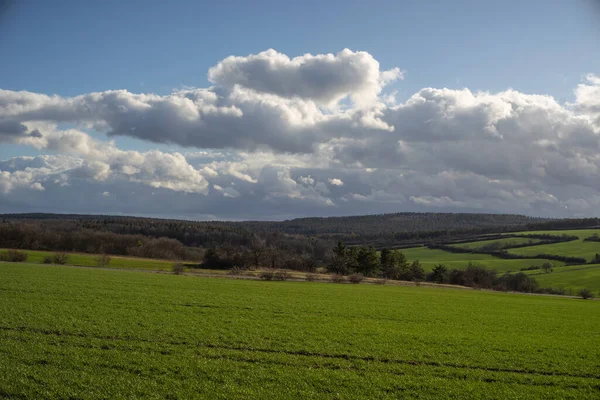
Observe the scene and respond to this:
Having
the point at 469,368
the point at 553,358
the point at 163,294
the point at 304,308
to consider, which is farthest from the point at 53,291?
the point at 553,358

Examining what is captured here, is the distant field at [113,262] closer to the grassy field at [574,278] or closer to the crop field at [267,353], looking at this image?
the crop field at [267,353]

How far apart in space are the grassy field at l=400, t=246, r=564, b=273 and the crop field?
10260cm

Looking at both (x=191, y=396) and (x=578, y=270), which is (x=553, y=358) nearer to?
(x=191, y=396)

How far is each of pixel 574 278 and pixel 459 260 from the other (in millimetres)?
42035

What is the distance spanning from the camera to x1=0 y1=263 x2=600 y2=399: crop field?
594 inches

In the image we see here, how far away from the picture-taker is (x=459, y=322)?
108ft

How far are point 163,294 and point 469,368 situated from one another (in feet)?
95.3

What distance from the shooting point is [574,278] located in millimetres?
104438

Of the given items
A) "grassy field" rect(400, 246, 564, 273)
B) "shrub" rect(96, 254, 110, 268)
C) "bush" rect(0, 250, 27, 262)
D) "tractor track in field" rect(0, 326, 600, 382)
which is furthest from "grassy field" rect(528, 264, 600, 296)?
"bush" rect(0, 250, 27, 262)

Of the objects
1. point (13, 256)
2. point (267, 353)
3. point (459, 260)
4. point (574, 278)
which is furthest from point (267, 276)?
point (459, 260)

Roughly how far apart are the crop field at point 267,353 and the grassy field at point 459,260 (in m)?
103

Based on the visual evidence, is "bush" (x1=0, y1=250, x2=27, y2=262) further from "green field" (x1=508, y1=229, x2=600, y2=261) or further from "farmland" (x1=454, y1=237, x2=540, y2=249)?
"farmland" (x1=454, y1=237, x2=540, y2=249)

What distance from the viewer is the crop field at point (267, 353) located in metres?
15.1

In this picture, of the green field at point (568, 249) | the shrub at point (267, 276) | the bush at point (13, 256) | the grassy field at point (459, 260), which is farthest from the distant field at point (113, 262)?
the green field at point (568, 249)
